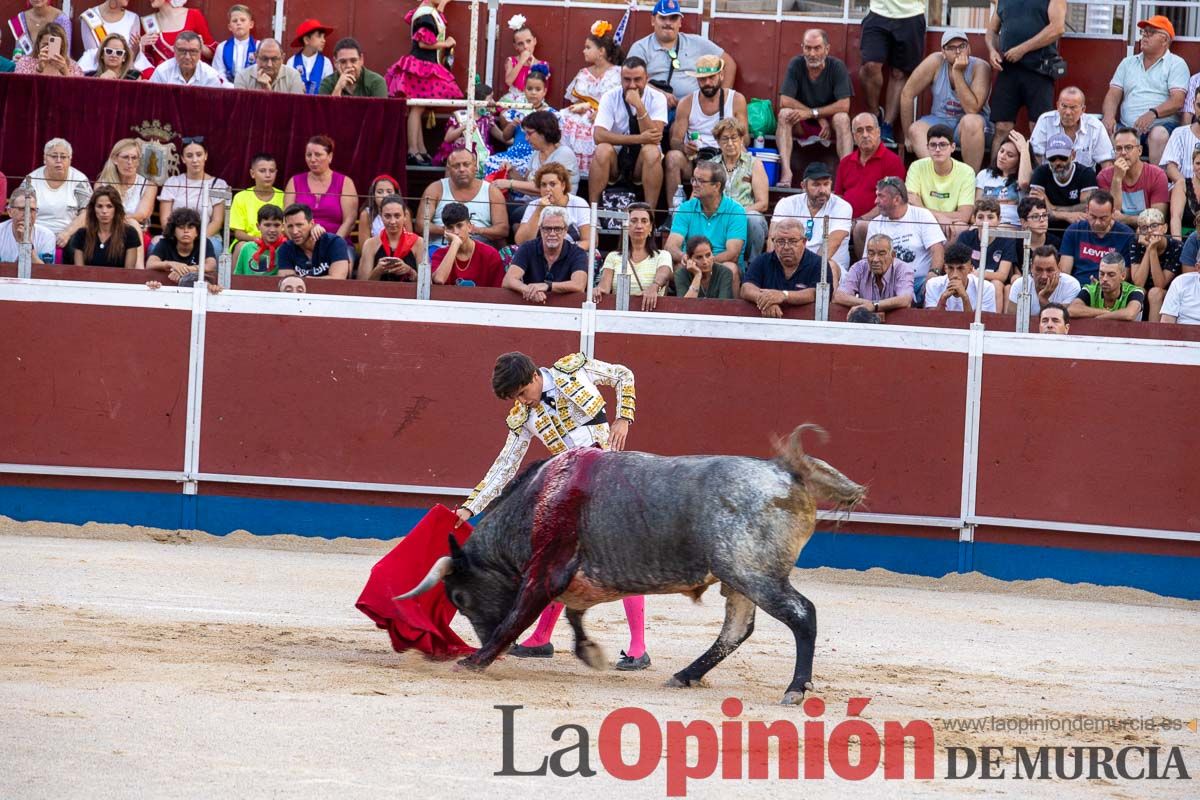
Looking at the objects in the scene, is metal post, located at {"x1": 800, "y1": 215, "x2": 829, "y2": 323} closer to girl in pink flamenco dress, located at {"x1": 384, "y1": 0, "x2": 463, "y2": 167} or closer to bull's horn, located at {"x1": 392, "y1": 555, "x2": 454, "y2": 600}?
girl in pink flamenco dress, located at {"x1": 384, "y1": 0, "x2": 463, "y2": 167}

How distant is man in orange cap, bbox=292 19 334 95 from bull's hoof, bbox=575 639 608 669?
6.95 meters

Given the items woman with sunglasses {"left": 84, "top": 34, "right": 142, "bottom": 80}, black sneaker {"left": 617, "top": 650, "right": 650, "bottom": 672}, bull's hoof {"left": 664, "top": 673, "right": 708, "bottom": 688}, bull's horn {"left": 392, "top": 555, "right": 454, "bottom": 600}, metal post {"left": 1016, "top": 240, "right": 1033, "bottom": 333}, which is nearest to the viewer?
bull's hoof {"left": 664, "top": 673, "right": 708, "bottom": 688}

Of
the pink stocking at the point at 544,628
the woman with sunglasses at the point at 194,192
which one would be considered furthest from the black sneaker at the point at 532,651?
the woman with sunglasses at the point at 194,192

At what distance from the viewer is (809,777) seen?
459 cm

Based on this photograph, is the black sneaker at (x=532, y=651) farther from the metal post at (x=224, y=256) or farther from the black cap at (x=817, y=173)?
the black cap at (x=817, y=173)

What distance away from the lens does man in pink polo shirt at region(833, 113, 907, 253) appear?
10.9m

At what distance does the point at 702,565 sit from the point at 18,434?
5.87 metres

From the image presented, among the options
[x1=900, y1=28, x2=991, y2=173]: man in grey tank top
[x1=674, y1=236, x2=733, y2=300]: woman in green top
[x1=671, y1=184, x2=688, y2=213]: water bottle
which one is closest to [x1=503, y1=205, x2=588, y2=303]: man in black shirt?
[x1=674, y1=236, x2=733, y2=300]: woman in green top

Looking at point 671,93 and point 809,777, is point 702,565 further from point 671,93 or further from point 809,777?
point 671,93

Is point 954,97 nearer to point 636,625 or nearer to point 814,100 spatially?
point 814,100

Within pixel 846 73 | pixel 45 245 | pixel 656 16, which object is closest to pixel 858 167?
pixel 846 73

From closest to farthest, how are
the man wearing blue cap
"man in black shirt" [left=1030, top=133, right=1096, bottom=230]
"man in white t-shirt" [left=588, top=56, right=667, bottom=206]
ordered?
"man in black shirt" [left=1030, top=133, right=1096, bottom=230]
"man in white t-shirt" [left=588, top=56, right=667, bottom=206]
the man wearing blue cap

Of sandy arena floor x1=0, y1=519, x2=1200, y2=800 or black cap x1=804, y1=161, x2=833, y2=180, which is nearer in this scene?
sandy arena floor x1=0, y1=519, x2=1200, y2=800

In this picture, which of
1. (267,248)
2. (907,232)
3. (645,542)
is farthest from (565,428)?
(267,248)
